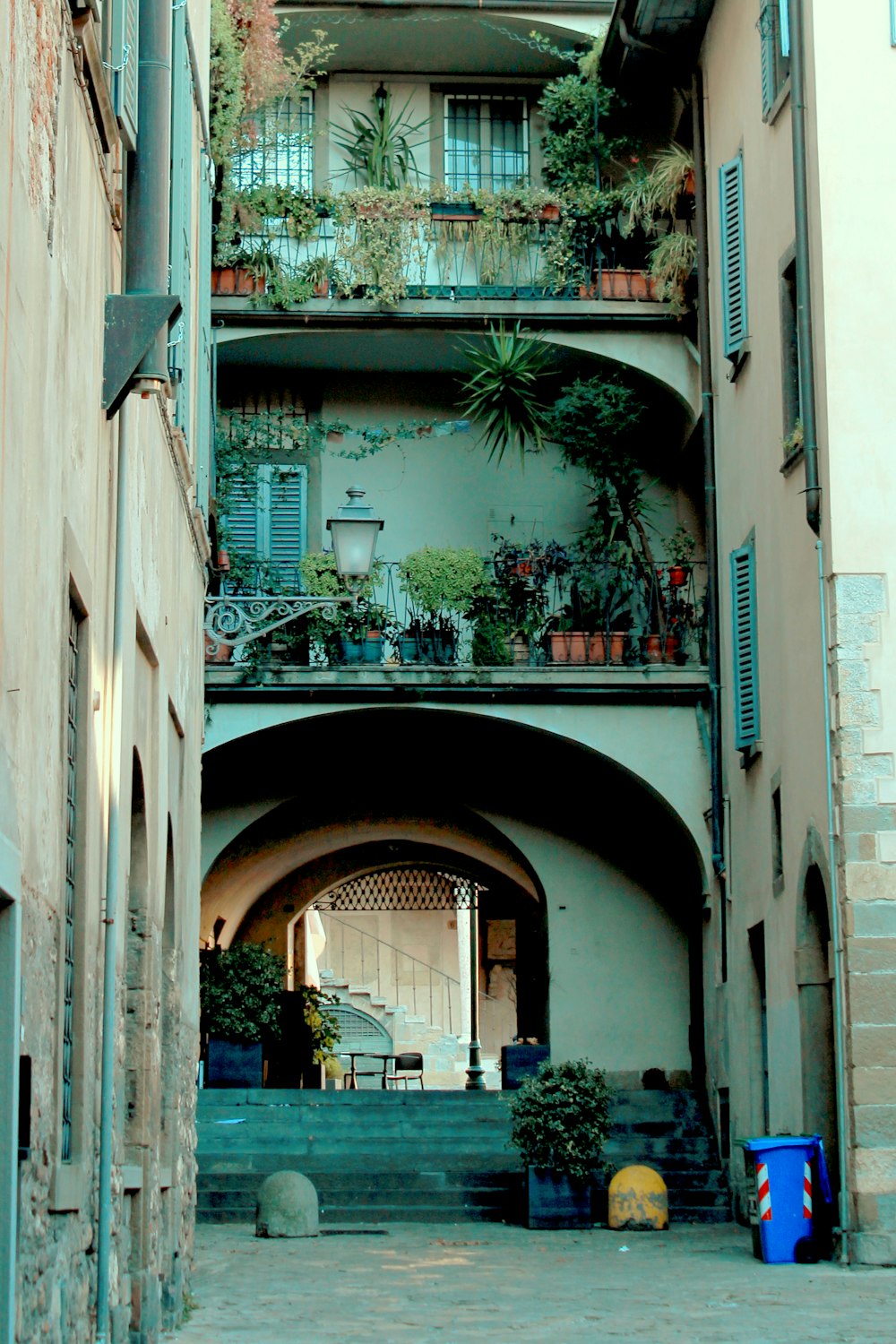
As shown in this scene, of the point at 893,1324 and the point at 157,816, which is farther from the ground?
the point at 157,816

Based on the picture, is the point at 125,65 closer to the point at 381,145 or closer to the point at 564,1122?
the point at 564,1122

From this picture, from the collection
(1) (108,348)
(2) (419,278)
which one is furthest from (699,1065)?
(1) (108,348)

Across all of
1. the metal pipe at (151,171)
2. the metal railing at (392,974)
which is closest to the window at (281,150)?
the metal pipe at (151,171)

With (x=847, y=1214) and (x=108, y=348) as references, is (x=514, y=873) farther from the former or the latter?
(x=108, y=348)

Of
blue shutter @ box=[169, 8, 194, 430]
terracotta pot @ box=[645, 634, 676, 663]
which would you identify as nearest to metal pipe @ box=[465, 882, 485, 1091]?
terracotta pot @ box=[645, 634, 676, 663]

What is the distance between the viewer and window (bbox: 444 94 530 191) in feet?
65.4

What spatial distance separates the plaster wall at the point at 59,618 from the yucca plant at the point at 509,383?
862 cm

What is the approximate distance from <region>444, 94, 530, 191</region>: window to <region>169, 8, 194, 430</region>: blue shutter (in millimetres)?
8567

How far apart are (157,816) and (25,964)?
4.73m

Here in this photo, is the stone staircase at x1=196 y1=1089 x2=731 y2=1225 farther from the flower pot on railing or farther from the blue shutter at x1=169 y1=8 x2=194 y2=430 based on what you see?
the flower pot on railing

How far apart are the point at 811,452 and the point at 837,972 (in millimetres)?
3459

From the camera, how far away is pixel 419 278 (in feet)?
61.0

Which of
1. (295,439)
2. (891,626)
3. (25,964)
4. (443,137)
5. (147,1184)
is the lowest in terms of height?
(147,1184)

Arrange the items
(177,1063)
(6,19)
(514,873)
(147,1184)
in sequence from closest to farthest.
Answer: (6,19) → (147,1184) → (177,1063) → (514,873)
